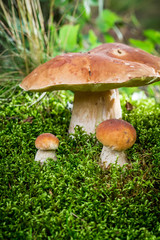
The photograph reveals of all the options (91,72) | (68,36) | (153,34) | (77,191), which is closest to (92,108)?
(91,72)

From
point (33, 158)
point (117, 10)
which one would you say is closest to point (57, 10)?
point (33, 158)

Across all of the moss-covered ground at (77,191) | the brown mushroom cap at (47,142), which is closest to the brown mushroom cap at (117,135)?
the moss-covered ground at (77,191)

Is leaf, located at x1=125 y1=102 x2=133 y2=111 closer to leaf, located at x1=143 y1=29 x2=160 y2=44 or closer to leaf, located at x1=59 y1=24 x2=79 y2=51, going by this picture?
leaf, located at x1=59 y1=24 x2=79 y2=51

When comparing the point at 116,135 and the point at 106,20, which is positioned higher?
the point at 106,20

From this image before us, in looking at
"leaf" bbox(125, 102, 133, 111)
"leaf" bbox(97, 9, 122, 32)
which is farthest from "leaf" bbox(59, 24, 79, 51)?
"leaf" bbox(97, 9, 122, 32)

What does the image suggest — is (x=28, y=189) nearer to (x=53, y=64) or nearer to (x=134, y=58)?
(x=53, y=64)

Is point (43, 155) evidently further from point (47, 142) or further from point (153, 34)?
point (153, 34)

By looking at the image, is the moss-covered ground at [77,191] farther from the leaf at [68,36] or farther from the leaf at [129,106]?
the leaf at [68,36]
